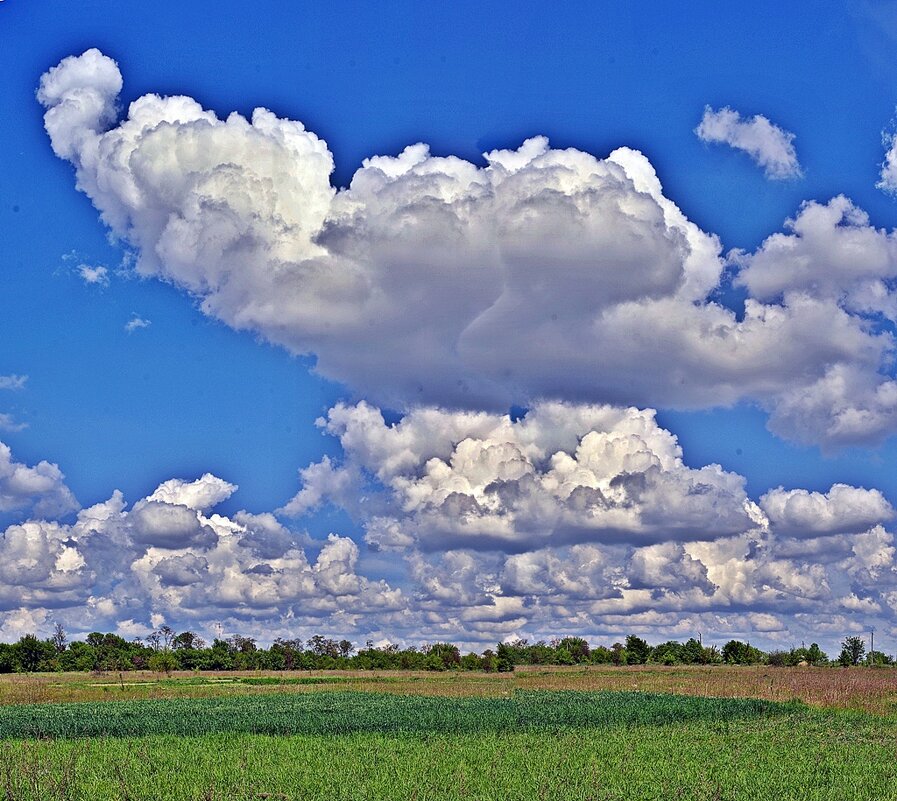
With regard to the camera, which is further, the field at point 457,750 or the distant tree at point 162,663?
the distant tree at point 162,663

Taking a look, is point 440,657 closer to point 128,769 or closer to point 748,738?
point 748,738

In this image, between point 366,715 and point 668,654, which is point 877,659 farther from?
A: point 366,715

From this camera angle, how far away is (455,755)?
78.7 ft

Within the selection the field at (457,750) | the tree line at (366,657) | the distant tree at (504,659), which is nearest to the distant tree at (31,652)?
the tree line at (366,657)

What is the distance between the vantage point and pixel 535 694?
49719 mm

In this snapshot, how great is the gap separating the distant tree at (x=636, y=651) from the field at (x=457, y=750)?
68160mm

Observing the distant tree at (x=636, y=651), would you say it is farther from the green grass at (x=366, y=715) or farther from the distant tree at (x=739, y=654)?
the green grass at (x=366, y=715)

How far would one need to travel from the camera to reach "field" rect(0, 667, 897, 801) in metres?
20.3

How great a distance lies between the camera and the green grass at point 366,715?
111 feet

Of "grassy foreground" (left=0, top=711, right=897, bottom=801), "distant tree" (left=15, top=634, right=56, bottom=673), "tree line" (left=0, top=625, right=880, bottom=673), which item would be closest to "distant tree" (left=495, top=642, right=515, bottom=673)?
"tree line" (left=0, top=625, right=880, bottom=673)

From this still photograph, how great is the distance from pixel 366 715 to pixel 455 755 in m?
12.6

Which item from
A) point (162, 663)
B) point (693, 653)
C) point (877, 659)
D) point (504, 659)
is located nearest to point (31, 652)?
point (162, 663)

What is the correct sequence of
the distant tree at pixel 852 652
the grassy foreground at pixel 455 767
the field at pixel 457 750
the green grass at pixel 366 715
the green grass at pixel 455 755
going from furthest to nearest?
the distant tree at pixel 852 652 → the green grass at pixel 366 715 → the field at pixel 457 750 → the green grass at pixel 455 755 → the grassy foreground at pixel 455 767

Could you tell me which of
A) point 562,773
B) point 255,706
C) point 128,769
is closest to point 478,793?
point 562,773
